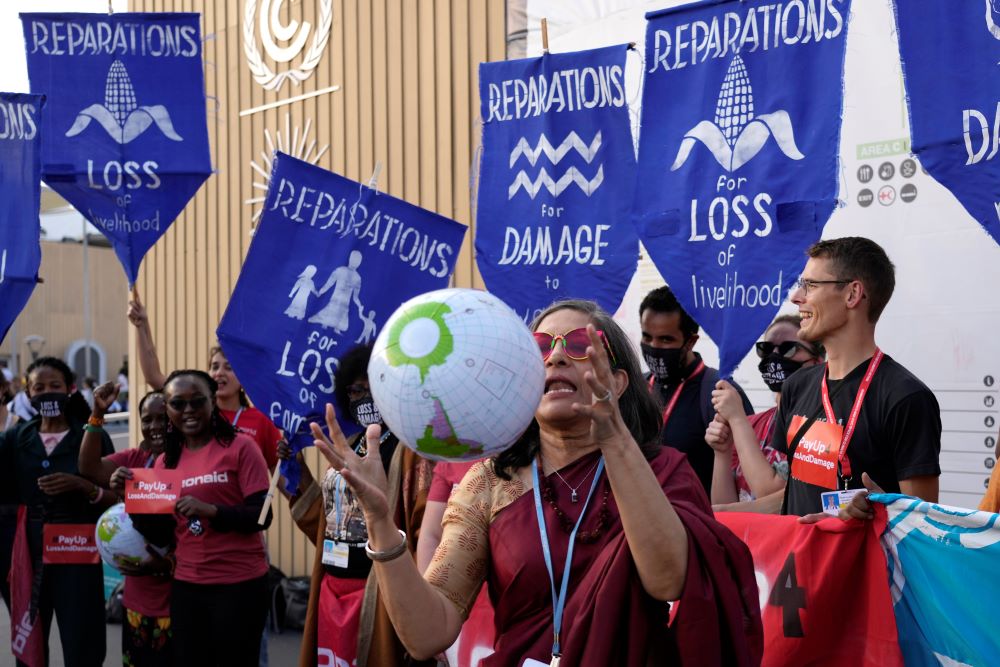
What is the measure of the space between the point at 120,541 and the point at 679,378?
300 cm

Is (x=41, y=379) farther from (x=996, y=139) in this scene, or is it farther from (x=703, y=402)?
(x=996, y=139)

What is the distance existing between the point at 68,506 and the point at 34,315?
37.6 m

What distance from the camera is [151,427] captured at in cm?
554

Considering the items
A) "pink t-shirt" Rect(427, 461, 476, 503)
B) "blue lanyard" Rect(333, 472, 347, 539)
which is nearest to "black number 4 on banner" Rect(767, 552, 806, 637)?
"pink t-shirt" Rect(427, 461, 476, 503)

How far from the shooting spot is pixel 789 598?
3328mm

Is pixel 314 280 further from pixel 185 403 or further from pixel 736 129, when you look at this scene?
pixel 736 129

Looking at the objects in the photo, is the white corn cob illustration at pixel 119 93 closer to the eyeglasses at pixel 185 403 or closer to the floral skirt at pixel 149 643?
the eyeglasses at pixel 185 403

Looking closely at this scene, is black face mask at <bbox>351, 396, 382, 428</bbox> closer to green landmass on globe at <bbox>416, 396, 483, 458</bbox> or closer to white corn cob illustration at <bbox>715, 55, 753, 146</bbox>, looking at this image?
white corn cob illustration at <bbox>715, 55, 753, 146</bbox>

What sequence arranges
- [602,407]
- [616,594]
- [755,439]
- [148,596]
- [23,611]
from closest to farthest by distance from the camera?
1. [602,407]
2. [616,594]
3. [755,439]
4. [148,596]
5. [23,611]

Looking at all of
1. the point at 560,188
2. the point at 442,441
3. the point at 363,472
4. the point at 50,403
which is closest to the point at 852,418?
the point at 442,441

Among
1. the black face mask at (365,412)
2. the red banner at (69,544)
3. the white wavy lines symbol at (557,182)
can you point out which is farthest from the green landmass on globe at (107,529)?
the white wavy lines symbol at (557,182)

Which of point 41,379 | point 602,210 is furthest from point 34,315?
point 602,210

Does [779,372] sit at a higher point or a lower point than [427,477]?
higher

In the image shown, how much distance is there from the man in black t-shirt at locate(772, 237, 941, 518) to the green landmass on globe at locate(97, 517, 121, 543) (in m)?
3.49
